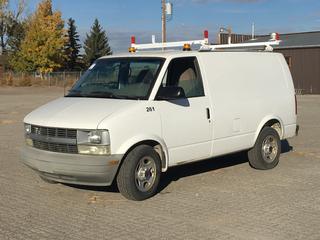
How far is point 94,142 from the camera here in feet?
21.7

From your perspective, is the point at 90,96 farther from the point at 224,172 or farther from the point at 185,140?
the point at 224,172

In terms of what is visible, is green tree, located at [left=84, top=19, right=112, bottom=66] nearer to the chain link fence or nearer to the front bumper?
the chain link fence

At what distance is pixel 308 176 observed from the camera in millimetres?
8508

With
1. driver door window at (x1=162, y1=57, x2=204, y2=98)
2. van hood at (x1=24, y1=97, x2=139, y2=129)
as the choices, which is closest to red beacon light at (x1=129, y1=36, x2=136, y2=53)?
driver door window at (x1=162, y1=57, x2=204, y2=98)

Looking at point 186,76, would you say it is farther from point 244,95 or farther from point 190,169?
point 190,169

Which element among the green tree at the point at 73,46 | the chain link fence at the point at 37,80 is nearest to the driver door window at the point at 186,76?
the chain link fence at the point at 37,80

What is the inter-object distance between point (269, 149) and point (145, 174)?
119 inches

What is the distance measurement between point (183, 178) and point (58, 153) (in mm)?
2373

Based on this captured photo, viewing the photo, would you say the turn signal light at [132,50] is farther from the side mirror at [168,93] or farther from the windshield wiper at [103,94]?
the side mirror at [168,93]

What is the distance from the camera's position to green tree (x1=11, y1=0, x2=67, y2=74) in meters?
64.9

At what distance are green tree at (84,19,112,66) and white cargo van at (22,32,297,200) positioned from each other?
3192 inches

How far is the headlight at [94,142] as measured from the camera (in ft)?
21.6

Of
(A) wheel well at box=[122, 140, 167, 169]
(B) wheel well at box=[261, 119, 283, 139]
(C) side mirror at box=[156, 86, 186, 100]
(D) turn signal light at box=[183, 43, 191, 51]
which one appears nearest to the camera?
(A) wheel well at box=[122, 140, 167, 169]

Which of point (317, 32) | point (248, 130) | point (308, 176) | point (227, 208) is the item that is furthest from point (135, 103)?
point (317, 32)
